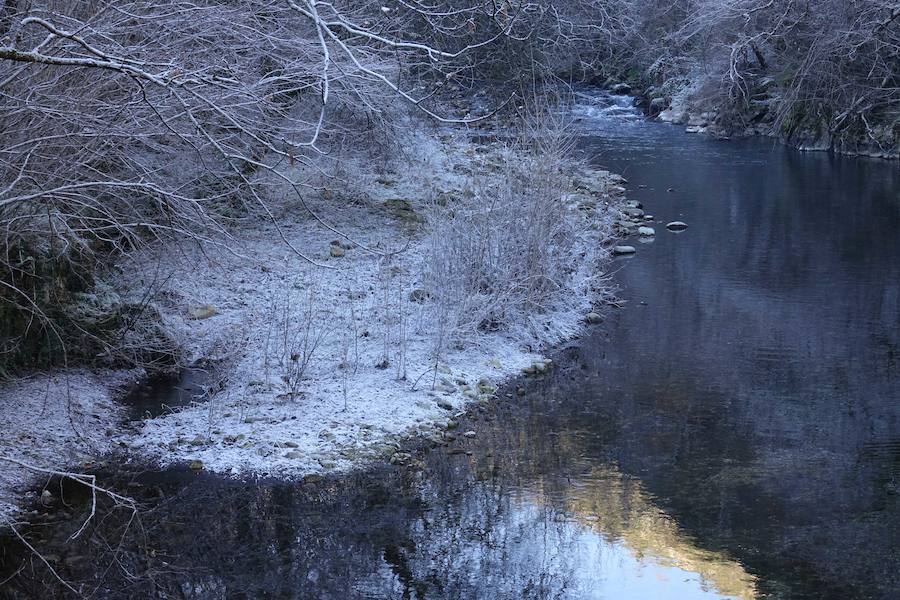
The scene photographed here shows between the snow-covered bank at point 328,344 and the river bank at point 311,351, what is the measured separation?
16 millimetres

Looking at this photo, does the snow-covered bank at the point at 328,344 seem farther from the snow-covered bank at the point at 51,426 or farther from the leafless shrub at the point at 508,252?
the snow-covered bank at the point at 51,426

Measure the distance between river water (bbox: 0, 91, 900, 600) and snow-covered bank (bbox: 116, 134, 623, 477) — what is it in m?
0.33

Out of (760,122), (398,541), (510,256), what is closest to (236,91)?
(398,541)

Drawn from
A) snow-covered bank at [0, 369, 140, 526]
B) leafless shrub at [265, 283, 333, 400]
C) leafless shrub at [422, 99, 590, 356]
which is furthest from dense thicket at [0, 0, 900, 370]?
leafless shrub at [422, 99, 590, 356]

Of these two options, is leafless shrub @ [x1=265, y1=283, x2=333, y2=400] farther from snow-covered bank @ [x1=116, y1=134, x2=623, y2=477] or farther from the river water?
the river water

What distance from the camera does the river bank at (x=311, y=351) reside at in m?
6.81

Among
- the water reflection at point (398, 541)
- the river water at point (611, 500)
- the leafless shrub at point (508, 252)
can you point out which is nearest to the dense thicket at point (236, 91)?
the leafless shrub at point (508, 252)

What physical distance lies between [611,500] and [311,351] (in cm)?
270

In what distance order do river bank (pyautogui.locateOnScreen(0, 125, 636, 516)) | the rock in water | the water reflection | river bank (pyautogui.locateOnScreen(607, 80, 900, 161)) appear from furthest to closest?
river bank (pyautogui.locateOnScreen(607, 80, 900, 161)) < the rock in water < river bank (pyautogui.locateOnScreen(0, 125, 636, 516)) < the water reflection

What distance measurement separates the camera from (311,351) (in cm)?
780

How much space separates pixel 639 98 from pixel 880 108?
853 cm

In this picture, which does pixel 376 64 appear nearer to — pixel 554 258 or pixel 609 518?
pixel 554 258

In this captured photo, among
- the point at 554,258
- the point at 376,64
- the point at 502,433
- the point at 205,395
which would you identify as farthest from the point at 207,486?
the point at 376,64

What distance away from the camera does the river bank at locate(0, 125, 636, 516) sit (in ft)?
22.3
